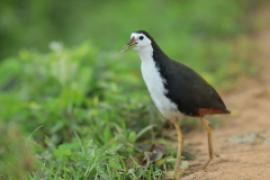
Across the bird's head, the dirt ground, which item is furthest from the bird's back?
the dirt ground

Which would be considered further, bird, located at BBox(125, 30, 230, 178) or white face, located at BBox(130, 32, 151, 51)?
white face, located at BBox(130, 32, 151, 51)

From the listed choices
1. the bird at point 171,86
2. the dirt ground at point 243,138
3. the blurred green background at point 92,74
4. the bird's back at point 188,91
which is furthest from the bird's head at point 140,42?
the dirt ground at point 243,138

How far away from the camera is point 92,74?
7609mm

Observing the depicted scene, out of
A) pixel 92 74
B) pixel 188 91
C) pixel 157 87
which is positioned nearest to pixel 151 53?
pixel 157 87

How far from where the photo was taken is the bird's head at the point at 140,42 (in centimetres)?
498

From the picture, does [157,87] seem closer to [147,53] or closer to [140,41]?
[147,53]

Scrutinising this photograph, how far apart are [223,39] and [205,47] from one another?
0.75 metres

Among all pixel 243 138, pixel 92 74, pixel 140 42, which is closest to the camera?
pixel 140 42

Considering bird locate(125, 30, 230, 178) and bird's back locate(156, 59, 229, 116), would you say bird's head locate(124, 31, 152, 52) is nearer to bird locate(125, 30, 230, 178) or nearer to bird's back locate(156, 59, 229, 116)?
bird locate(125, 30, 230, 178)

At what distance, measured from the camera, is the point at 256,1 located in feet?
39.2

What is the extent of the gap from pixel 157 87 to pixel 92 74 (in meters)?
2.81

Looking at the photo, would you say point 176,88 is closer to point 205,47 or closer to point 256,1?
point 205,47

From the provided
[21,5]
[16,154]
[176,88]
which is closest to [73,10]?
[21,5]

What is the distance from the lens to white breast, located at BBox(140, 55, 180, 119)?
487 cm
